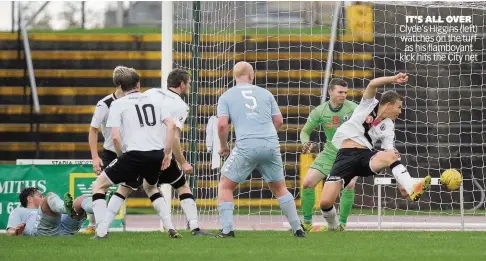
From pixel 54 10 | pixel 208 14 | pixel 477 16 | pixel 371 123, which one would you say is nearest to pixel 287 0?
pixel 208 14

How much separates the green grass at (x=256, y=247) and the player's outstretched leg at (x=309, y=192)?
45.6 inches

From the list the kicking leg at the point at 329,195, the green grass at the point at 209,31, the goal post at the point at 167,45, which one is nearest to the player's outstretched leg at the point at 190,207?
the kicking leg at the point at 329,195

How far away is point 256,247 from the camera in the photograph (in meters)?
10.8

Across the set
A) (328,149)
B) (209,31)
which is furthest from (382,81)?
(209,31)

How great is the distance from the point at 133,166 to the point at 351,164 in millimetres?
2502

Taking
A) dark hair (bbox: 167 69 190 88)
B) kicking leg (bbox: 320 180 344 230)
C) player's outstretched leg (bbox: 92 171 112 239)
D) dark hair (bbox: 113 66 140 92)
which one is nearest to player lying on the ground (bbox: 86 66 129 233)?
dark hair (bbox: 113 66 140 92)

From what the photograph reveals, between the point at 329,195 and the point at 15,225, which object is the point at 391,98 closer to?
the point at 329,195

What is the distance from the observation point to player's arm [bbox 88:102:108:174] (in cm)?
1238

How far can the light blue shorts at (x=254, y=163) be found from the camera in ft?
39.4

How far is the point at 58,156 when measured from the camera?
2027 cm

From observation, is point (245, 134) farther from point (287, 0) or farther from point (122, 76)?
point (287, 0)

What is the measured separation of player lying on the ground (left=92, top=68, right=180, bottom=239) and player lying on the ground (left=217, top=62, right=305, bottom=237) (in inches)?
23.9

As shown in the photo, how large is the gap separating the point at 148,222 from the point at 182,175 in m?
4.76

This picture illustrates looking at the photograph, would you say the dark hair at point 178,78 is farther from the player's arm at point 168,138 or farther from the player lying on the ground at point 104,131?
the player's arm at point 168,138
